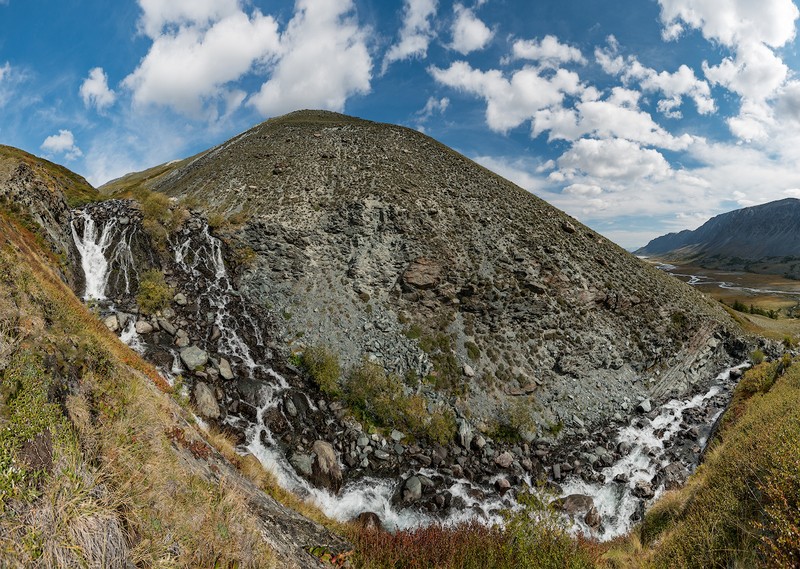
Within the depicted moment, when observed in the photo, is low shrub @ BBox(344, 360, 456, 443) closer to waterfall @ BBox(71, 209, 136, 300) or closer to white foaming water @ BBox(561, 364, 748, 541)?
white foaming water @ BBox(561, 364, 748, 541)

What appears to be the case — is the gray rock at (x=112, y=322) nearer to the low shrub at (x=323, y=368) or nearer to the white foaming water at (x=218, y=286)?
the white foaming water at (x=218, y=286)

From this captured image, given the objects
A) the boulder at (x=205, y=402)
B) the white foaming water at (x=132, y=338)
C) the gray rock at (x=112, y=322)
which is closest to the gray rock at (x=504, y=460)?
the boulder at (x=205, y=402)

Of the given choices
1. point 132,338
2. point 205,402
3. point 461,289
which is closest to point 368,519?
point 205,402

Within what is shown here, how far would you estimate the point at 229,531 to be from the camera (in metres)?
7.70

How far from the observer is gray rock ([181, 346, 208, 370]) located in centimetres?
2406

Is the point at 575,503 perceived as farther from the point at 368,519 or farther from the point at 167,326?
the point at 167,326

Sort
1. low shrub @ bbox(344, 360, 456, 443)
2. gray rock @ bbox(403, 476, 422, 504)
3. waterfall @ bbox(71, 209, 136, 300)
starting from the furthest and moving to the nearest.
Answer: waterfall @ bbox(71, 209, 136, 300) < low shrub @ bbox(344, 360, 456, 443) < gray rock @ bbox(403, 476, 422, 504)

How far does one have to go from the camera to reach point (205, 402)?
21.3m

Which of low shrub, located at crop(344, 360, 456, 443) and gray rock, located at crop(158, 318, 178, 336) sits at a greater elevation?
gray rock, located at crop(158, 318, 178, 336)

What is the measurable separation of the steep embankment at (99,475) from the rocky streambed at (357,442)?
9.03 m

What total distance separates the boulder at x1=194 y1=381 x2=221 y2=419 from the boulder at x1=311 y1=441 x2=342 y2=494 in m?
6.64

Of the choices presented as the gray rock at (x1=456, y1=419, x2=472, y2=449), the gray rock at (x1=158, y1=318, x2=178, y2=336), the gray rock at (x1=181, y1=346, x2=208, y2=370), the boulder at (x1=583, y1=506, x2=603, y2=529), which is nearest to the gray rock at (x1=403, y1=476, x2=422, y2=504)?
the gray rock at (x1=456, y1=419, x2=472, y2=449)

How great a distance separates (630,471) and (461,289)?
1988 centimetres

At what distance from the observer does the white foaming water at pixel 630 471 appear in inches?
801
